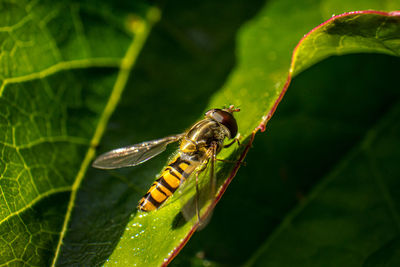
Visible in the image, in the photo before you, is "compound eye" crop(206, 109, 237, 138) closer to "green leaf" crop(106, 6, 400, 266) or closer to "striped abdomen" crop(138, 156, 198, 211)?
"green leaf" crop(106, 6, 400, 266)

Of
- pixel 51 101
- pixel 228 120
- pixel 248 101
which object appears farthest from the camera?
pixel 51 101

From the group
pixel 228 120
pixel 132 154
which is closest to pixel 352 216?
pixel 228 120

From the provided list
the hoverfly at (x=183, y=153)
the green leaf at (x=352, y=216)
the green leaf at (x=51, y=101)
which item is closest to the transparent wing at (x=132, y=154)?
the hoverfly at (x=183, y=153)

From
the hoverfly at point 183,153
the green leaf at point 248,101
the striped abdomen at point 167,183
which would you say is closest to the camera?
the green leaf at point 248,101

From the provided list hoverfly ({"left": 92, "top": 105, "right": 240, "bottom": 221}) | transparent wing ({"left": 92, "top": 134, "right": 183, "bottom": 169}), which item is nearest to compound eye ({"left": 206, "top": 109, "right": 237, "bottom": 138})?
hoverfly ({"left": 92, "top": 105, "right": 240, "bottom": 221})

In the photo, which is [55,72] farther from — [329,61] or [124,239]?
[329,61]

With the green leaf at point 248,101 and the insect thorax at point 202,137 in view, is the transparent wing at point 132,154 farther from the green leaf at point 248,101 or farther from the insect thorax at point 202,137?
the green leaf at point 248,101

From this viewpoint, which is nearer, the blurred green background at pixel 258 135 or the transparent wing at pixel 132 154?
the transparent wing at pixel 132 154

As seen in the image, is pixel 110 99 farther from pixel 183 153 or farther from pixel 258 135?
pixel 258 135
